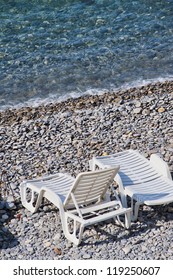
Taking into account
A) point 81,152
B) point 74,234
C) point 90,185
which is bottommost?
point 81,152

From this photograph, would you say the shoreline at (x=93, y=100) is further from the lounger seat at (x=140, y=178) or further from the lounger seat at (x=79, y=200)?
the lounger seat at (x=79, y=200)

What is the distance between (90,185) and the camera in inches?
320

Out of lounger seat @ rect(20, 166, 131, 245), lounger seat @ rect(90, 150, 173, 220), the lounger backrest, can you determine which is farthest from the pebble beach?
the lounger backrest

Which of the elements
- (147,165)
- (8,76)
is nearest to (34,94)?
(8,76)

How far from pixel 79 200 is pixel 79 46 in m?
8.04

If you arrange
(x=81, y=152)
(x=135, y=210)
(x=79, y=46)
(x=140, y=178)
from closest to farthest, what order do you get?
(x=135, y=210) < (x=140, y=178) < (x=81, y=152) < (x=79, y=46)

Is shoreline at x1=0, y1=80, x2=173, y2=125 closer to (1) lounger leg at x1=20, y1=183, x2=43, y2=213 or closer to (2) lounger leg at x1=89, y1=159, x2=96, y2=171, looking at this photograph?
(2) lounger leg at x1=89, y1=159, x2=96, y2=171

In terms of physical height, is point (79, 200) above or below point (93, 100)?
above

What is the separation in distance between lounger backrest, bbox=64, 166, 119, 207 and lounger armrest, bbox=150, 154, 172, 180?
0.84 metres

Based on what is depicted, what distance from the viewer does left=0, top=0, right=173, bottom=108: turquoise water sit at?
46.4 feet

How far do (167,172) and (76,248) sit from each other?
5.27 ft

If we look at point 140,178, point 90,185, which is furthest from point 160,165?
point 90,185

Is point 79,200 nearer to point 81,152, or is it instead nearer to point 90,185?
point 90,185

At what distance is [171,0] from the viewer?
18391mm
